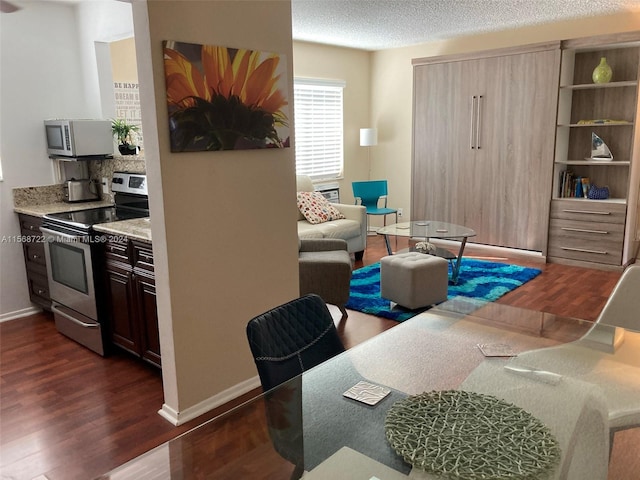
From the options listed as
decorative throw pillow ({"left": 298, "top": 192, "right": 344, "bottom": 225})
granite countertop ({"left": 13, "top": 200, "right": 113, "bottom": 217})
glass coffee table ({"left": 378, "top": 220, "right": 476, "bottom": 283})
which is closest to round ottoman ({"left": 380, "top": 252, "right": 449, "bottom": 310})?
glass coffee table ({"left": 378, "top": 220, "right": 476, "bottom": 283})

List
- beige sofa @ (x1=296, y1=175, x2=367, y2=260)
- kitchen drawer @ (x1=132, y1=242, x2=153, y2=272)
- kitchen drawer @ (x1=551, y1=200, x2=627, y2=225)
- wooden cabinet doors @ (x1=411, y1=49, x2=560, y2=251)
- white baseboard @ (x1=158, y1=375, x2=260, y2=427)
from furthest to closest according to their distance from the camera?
wooden cabinet doors @ (x1=411, y1=49, x2=560, y2=251), beige sofa @ (x1=296, y1=175, x2=367, y2=260), kitchen drawer @ (x1=551, y1=200, x2=627, y2=225), kitchen drawer @ (x1=132, y1=242, x2=153, y2=272), white baseboard @ (x1=158, y1=375, x2=260, y2=427)

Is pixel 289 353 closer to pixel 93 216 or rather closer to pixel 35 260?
pixel 93 216

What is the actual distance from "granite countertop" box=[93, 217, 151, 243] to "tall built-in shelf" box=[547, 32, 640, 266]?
424 centimetres

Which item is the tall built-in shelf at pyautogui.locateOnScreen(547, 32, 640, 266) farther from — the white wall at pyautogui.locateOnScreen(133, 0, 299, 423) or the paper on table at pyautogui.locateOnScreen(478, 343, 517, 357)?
the paper on table at pyautogui.locateOnScreen(478, 343, 517, 357)

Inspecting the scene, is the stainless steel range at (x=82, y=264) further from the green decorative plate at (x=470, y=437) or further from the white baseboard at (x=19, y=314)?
the green decorative plate at (x=470, y=437)

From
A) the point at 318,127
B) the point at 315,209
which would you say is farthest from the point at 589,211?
the point at 318,127

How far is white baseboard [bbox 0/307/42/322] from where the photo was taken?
4.23 m

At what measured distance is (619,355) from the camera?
77.0 inches

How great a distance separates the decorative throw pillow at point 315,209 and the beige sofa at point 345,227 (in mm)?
65

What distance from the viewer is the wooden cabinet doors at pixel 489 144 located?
562 centimetres

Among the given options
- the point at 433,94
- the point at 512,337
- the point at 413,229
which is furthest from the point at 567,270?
the point at 512,337

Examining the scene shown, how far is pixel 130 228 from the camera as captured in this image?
3.26 meters

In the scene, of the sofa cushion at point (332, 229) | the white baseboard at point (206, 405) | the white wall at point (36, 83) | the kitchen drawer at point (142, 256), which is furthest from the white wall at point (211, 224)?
the sofa cushion at point (332, 229)

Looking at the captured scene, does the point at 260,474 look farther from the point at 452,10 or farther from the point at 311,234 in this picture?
the point at 452,10
